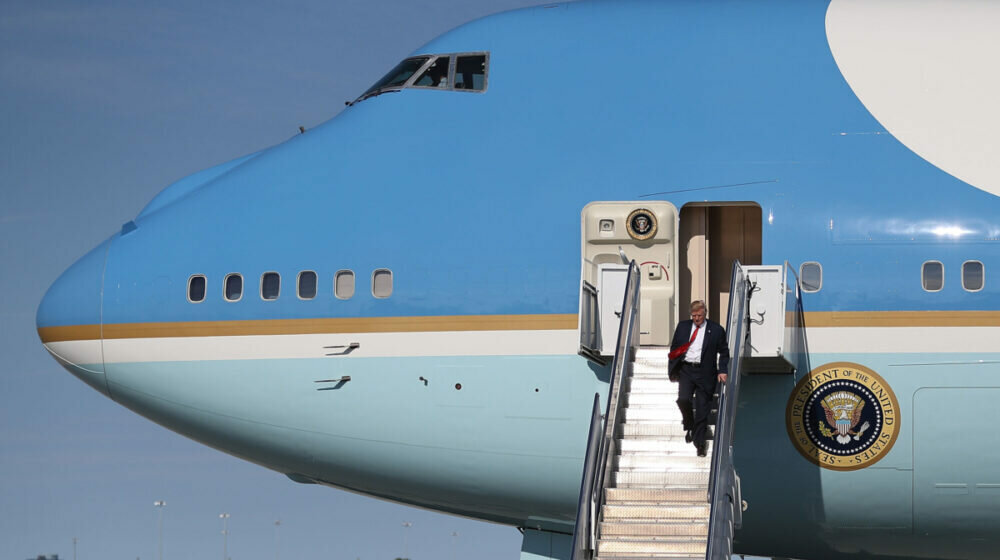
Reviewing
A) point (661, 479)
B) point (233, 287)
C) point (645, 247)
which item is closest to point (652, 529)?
point (661, 479)

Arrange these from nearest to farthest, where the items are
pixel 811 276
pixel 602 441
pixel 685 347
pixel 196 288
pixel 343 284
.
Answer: pixel 602 441
pixel 685 347
pixel 811 276
pixel 343 284
pixel 196 288

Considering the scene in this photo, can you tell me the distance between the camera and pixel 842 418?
13836 mm

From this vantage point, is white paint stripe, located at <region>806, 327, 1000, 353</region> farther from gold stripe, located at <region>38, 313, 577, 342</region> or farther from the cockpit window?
the cockpit window

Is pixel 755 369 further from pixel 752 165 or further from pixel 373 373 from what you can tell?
pixel 373 373

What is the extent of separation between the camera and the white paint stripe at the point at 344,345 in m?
14.0

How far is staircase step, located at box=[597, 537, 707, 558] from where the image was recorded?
12.1 meters

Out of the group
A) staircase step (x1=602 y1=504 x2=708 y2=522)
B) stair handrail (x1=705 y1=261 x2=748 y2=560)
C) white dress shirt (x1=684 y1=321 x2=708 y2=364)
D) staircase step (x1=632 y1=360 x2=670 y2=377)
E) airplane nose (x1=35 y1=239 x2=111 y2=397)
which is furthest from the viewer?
airplane nose (x1=35 y1=239 x2=111 y2=397)

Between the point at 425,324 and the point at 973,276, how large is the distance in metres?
5.44

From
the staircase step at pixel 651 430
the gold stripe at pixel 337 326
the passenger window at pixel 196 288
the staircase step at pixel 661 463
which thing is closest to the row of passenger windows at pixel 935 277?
the staircase step at pixel 651 430

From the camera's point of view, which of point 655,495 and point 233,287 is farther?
point 233,287

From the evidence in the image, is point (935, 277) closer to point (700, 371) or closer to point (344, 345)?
point (700, 371)

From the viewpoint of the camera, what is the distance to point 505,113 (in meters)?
15.1

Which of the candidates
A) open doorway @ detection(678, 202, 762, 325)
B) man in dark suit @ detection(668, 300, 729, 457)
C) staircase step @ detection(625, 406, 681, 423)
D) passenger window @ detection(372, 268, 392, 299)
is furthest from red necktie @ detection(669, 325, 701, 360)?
passenger window @ detection(372, 268, 392, 299)

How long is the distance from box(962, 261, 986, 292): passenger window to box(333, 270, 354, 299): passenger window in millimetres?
6139
